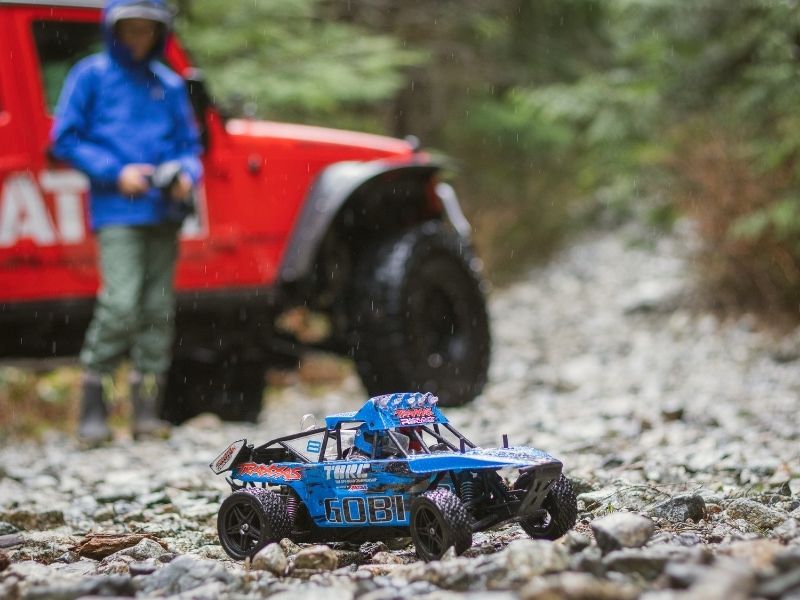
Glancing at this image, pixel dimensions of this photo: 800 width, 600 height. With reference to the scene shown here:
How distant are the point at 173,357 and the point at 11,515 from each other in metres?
2.80

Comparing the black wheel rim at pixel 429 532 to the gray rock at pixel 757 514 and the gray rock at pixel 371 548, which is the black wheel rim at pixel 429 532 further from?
the gray rock at pixel 757 514

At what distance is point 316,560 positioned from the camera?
101 inches

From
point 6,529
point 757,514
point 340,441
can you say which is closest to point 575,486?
point 757,514

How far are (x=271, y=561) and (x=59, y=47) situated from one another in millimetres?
3747

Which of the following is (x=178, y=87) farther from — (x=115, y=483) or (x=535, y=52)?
(x=535, y=52)

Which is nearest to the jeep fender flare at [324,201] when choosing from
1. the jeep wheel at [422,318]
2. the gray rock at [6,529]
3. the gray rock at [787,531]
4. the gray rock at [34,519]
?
the jeep wheel at [422,318]

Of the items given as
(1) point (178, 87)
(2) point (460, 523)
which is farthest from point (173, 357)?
(2) point (460, 523)

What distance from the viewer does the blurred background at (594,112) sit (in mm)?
Result: 8016

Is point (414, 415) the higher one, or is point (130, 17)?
point (130, 17)

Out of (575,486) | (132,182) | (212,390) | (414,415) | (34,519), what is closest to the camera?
(414,415)

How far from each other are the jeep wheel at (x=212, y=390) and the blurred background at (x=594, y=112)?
1.22m

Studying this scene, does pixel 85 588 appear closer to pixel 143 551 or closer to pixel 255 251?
pixel 143 551

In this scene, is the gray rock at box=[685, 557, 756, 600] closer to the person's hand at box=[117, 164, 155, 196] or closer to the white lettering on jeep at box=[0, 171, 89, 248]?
the person's hand at box=[117, 164, 155, 196]

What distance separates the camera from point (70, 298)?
5.34 meters
